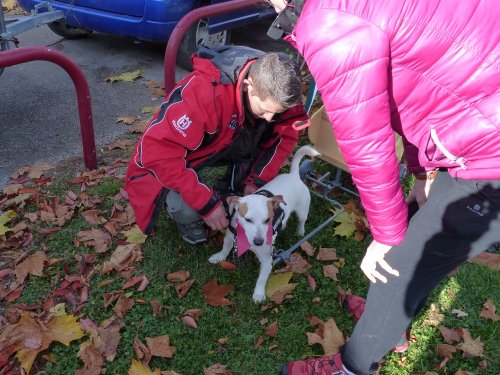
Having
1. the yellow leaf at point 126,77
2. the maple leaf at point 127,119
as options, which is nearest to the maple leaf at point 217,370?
the maple leaf at point 127,119

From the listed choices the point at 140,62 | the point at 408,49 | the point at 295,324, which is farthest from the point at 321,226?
the point at 140,62

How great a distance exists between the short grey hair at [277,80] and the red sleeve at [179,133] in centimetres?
34

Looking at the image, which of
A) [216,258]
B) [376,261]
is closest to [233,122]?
[216,258]

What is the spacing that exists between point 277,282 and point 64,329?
129 centimetres

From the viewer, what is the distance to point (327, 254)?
3.20 m

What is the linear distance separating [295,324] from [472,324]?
1102 millimetres

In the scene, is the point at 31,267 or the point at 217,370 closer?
the point at 217,370

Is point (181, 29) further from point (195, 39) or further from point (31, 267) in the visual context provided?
point (195, 39)

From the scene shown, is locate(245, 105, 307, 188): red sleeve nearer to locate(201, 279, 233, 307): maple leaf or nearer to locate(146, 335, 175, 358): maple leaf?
locate(201, 279, 233, 307): maple leaf

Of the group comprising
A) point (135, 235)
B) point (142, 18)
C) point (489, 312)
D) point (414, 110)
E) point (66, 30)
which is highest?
point (414, 110)

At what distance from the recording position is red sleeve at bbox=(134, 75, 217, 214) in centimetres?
256

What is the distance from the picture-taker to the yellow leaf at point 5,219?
9.84 feet

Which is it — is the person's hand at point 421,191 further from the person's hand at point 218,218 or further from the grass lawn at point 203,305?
the person's hand at point 218,218

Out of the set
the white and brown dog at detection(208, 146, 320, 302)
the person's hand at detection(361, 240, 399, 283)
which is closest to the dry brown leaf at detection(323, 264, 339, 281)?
the white and brown dog at detection(208, 146, 320, 302)
